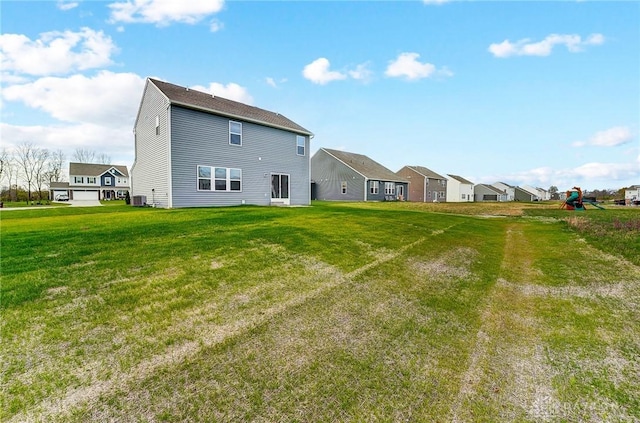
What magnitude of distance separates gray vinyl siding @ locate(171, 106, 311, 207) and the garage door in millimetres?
51525

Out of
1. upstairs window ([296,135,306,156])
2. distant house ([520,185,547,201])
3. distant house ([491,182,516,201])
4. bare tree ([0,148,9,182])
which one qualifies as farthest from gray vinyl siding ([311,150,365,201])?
distant house ([520,185,547,201])

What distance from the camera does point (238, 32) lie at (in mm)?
15391

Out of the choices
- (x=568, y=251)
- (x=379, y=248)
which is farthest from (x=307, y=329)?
(x=568, y=251)

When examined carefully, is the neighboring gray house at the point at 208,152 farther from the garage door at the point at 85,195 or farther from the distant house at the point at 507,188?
the distant house at the point at 507,188

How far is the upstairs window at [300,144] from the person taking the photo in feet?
71.6

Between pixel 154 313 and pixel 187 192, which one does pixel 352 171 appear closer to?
pixel 187 192

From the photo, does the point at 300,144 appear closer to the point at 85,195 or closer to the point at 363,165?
the point at 363,165

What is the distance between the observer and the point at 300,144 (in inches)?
867

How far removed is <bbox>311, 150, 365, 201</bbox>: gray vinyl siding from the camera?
3625 centimetres

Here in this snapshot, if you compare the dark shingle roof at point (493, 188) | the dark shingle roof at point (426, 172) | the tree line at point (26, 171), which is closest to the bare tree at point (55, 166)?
the tree line at point (26, 171)

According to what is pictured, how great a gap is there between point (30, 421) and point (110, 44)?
17.2 metres

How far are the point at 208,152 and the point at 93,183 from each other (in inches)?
2208

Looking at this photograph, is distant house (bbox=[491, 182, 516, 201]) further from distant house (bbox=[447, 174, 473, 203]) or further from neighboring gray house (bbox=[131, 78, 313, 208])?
neighboring gray house (bbox=[131, 78, 313, 208])

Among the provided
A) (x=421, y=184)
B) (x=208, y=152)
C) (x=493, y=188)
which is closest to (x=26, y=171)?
(x=208, y=152)
